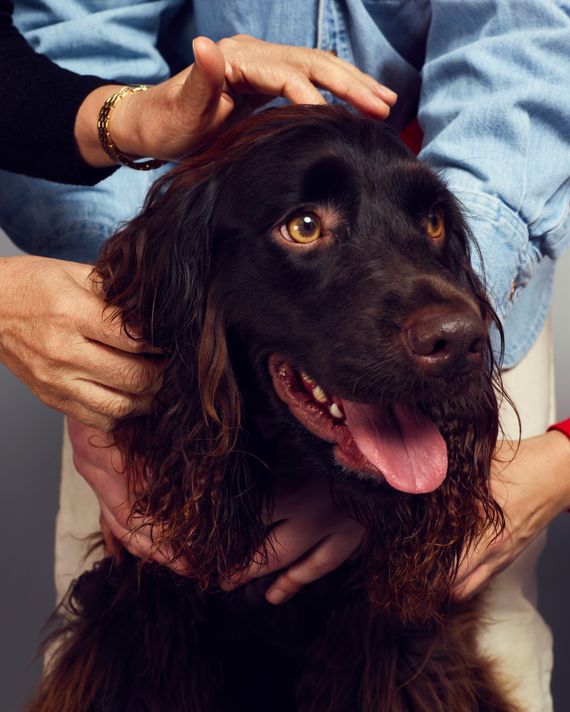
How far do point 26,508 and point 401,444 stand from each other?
1.81m

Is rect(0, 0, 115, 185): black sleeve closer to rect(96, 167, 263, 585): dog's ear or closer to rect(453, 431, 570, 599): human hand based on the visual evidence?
rect(96, 167, 263, 585): dog's ear

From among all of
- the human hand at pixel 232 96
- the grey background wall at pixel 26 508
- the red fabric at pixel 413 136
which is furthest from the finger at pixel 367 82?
the grey background wall at pixel 26 508

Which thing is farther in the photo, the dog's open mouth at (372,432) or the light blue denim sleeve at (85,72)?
the light blue denim sleeve at (85,72)

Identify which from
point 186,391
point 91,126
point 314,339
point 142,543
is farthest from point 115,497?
point 91,126

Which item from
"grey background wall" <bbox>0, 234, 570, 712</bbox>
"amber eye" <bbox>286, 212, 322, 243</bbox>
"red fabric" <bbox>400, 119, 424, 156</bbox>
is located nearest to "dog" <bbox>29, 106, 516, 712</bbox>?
"amber eye" <bbox>286, 212, 322, 243</bbox>

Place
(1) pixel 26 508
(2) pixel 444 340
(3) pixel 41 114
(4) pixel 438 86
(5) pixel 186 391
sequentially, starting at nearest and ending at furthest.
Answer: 1. (2) pixel 444 340
2. (5) pixel 186 391
3. (3) pixel 41 114
4. (4) pixel 438 86
5. (1) pixel 26 508

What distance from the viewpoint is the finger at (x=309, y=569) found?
1.56m

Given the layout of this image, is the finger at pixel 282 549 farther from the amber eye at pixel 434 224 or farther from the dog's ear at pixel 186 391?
the amber eye at pixel 434 224

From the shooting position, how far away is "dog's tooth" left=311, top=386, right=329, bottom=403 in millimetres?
1380

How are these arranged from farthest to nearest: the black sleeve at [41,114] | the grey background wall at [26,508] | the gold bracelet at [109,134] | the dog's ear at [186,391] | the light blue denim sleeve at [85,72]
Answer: the grey background wall at [26,508] → the light blue denim sleeve at [85,72] → the black sleeve at [41,114] → the gold bracelet at [109,134] → the dog's ear at [186,391]

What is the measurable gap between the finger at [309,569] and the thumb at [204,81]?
0.72 m

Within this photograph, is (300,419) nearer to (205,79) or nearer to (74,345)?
(74,345)

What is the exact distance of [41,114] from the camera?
1.79 metres

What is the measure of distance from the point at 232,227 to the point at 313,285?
0.16 metres
